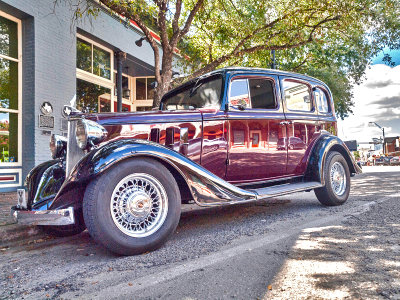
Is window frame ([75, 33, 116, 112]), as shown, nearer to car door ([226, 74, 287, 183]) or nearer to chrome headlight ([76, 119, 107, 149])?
car door ([226, 74, 287, 183])

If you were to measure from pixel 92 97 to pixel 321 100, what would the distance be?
6898mm

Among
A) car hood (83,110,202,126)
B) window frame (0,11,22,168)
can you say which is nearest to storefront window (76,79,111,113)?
window frame (0,11,22,168)

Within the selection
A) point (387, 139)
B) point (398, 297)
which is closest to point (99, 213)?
point (398, 297)

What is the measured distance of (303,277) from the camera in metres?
2.08

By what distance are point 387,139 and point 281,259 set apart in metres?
→ 74.2

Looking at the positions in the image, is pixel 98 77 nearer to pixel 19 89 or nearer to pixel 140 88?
pixel 19 89

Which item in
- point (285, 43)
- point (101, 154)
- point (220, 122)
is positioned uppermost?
point (285, 43)

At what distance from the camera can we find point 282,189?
159 inches

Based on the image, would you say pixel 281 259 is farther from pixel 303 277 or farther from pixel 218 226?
pixel 218 226

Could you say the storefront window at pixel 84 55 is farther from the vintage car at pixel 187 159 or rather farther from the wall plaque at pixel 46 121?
the vintage car at pixel 187 159

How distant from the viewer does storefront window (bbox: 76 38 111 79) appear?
9180 millimetres

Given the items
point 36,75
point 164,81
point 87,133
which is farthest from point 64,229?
point 36,75

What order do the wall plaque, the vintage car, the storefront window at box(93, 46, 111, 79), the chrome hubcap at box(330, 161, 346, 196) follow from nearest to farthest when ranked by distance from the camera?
the vintage car, the chrome hubcap at box(330, 161, 346, 196), the wall plaque, the storefront window at box(93, 46, 111, 79)

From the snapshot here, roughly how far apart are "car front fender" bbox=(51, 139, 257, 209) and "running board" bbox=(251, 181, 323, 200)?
0.88ft
